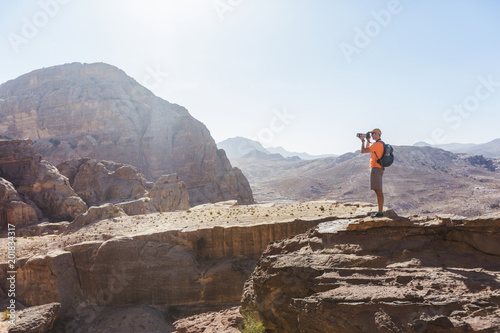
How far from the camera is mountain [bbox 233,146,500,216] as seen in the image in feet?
181

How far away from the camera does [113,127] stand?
6738 cm

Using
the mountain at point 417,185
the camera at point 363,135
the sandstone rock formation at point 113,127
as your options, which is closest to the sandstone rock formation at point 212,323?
the camera at point 363,135

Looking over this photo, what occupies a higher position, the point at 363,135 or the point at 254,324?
the point at 363,135

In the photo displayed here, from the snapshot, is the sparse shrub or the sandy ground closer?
the sparse shrub

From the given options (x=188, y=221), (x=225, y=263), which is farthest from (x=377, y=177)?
(x=188, y=221)

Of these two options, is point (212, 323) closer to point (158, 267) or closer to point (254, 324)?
point (254, 324)

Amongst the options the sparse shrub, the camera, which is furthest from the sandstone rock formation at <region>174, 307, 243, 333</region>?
the camera

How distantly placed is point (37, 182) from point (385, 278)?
31882mm

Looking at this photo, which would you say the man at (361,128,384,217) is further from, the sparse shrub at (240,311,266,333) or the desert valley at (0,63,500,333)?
the sparse shrub at (240,311,266,333)

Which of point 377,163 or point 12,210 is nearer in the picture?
point 377,163

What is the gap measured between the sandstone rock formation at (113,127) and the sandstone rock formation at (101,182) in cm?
2298

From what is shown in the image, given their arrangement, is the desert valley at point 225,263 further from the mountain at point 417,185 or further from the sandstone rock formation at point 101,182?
the mountain at point 417,185

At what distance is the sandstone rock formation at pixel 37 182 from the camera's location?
86.8 feet

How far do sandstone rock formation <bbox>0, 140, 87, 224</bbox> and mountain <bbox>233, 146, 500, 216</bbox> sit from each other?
2020 inches
